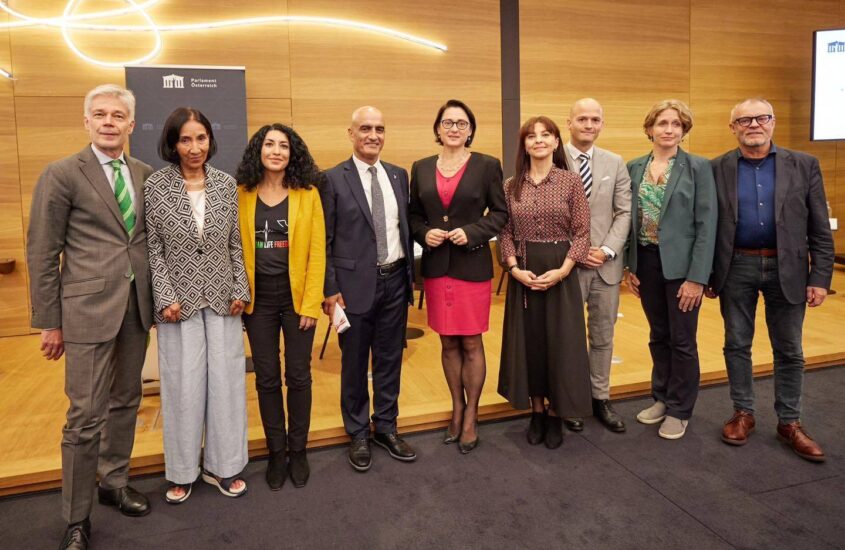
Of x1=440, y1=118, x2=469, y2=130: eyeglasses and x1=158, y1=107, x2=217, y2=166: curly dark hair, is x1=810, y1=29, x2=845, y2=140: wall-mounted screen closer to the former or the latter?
x1=440, y1=118, x2=469, y2=130: eyeglasses

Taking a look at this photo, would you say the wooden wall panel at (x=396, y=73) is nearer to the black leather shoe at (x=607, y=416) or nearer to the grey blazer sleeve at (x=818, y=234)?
the black leather shoe at (x=607, y=416)

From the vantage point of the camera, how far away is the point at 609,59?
647cm

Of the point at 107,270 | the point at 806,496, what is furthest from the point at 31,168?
the point at 806,496

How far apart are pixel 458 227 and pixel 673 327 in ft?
3.94

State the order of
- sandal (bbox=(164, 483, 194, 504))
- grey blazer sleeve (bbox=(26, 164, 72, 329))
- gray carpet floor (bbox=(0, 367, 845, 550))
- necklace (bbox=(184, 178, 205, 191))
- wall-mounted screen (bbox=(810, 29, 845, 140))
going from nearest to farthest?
grey blazer sleeve (bbox=(26, 164, 72, 329)) < gray carpet floor (bbox=(0, 367, 845, 550)) < necklace (bbox=(184, 178, 205, 191)) < sandal (bbox=(164, 483, 194, 504)) < wall-mounted screen (bbox=(810, 29, 845, 140))

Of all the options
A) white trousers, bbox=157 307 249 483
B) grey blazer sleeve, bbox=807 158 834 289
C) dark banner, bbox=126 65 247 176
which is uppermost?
dark banner, bbox=126 65 247 176

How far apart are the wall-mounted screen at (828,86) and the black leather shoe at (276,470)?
6937 millimetres

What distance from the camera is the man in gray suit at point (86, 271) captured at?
2.11 meters

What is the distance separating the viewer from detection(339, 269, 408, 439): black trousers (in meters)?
2.74

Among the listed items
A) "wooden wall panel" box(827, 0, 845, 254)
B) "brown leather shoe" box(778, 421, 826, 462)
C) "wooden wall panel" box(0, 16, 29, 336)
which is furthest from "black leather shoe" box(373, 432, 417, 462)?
"wooden wall panel" box(827, 0, 845, 254)

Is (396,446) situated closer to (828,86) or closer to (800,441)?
(800,441)

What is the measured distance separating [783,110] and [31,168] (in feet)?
26.0

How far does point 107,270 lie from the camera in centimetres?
218

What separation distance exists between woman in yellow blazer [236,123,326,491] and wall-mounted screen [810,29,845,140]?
258 inches
